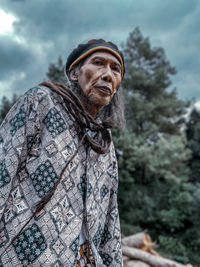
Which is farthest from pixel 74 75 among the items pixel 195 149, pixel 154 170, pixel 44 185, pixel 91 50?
pixel 195 149

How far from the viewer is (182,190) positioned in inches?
465

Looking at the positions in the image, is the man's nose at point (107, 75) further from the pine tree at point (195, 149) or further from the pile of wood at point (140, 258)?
the pine tree at point (195, 149)

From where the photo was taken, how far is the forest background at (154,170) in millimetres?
10438

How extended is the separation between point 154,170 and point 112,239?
9.46 m

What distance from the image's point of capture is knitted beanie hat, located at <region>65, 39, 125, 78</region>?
141 cm

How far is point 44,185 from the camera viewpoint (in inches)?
41.0

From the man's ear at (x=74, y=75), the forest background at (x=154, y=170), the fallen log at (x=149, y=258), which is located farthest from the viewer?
the forest background at (x=154, y=170)

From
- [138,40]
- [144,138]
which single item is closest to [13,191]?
[144,138]

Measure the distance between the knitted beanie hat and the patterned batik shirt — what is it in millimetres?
358

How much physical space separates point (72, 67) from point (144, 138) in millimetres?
10630

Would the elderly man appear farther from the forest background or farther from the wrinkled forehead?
the forest background

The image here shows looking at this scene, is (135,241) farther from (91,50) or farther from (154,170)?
(91,50)

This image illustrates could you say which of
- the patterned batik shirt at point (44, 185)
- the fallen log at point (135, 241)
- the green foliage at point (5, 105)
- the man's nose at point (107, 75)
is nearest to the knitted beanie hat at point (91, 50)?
the man's nose at point (107, 75)

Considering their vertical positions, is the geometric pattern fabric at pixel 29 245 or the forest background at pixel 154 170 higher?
the forest background at pixel 154 170
